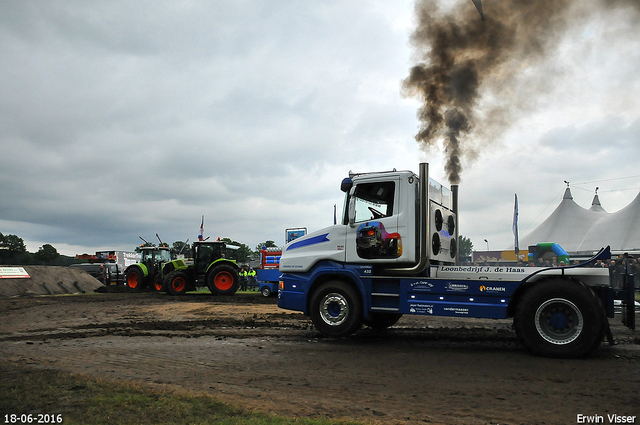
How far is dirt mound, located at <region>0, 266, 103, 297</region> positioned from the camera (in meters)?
23.3

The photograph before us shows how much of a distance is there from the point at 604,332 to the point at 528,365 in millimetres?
1322

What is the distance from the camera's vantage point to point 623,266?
25.1 ft

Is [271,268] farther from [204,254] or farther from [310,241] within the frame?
[310,241]

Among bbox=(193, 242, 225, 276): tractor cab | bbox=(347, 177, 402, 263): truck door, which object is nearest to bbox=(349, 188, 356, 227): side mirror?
bbox=(347, 177, 402, 263): truck door

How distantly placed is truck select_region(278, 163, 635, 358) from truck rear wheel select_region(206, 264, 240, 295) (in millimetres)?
13045

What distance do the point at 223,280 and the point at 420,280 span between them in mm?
15707

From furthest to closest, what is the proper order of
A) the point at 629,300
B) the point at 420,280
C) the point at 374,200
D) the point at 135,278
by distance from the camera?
the point at 135,278, the point at 374,200, the point at 420,280, the point at 629,300

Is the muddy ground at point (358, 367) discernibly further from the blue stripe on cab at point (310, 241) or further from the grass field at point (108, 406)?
the blue stripe on cab at point (310, 241)

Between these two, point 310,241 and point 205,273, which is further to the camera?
point 205,273

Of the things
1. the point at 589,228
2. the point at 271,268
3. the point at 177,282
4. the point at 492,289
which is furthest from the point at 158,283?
the point at 589,228

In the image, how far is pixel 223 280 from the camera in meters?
22.4

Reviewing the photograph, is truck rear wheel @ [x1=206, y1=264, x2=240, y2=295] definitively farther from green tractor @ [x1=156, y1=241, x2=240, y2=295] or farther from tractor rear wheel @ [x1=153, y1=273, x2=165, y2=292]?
tractor rear wheel @ [x1=153, y1=273, x2=165, y2=292]

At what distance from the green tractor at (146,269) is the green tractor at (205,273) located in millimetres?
3049

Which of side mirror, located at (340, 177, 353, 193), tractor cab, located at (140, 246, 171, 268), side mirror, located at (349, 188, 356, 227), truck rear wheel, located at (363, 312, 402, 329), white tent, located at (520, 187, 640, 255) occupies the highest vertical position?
white tent, located at (520, 187, 640, 255)
